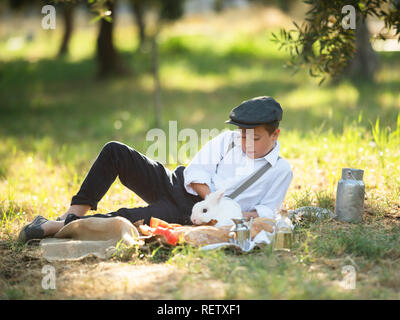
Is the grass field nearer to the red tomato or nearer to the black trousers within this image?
the red tomato

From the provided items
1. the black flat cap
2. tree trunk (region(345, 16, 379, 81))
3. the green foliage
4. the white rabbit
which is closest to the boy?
the black flat cap

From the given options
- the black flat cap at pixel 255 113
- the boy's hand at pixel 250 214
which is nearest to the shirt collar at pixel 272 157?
the black flat cap at pixel 255 113

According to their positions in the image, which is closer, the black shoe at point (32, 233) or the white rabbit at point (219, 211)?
the white rabbit at point (219, 211)

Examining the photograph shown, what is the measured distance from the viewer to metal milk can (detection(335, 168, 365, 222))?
4203mm

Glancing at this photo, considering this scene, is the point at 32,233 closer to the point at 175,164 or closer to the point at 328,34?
the point at 175,164

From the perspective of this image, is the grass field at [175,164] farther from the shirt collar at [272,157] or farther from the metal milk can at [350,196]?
the shirt collar at [272,157]

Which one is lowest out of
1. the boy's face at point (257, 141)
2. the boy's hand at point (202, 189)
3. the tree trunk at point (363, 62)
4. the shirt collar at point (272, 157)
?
the boy's hand at point (202, 189)

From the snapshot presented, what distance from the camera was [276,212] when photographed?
3840 millimetres

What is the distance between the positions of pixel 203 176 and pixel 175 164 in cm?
234

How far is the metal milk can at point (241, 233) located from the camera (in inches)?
143

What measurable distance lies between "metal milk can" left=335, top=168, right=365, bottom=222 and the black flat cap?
82cm
